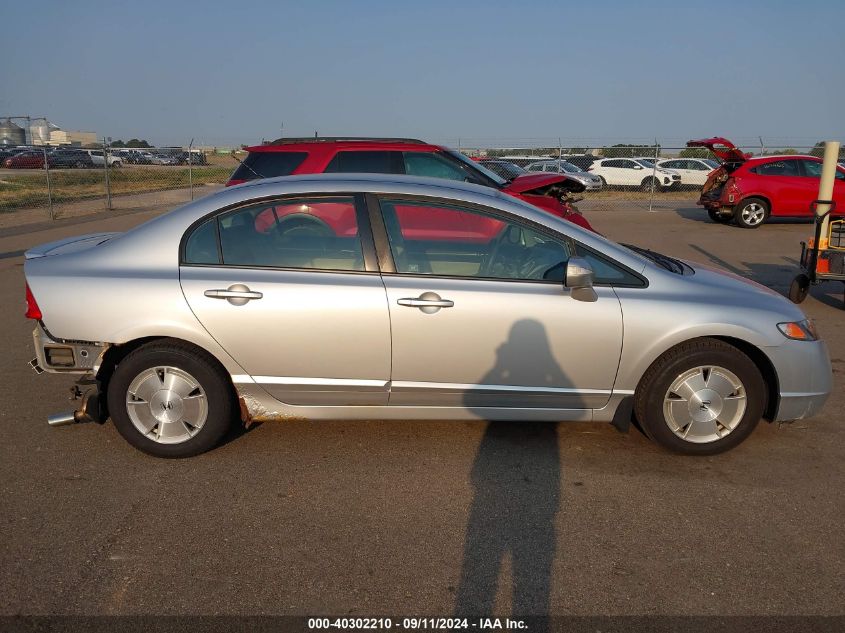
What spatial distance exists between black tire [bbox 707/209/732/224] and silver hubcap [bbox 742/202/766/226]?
1.51 ft

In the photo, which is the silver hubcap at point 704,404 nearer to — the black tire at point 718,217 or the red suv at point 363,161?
the red suv at point 363,161

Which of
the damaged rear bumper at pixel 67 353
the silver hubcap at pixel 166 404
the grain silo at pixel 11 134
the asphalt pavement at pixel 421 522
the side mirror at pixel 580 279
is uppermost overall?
the grain silo at pixel 11 134

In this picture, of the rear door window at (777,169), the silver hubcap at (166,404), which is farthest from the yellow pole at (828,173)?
the rear door window at (777,169)

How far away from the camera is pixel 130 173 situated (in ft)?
123

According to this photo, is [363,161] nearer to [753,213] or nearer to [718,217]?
[753,213]

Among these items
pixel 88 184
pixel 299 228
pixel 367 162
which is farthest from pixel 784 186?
pixel 88 184

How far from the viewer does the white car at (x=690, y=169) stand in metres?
28.6

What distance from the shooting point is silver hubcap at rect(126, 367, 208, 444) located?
4152 mm

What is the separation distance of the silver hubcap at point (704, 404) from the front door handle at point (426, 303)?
4.52 feet

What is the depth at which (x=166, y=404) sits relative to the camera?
4.18 m

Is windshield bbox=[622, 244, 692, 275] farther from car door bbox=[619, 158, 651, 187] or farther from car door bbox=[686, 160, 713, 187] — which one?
car door bbox=[686, 160, 713, 187]

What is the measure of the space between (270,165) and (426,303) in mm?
5815

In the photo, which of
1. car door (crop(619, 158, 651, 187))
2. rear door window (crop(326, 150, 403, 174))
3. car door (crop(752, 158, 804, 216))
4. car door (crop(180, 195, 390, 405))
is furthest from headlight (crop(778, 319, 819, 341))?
car door (crop(619, 158, 651, 187))

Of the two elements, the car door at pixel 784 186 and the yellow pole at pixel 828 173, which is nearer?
the yellow pole at pixel 828 173
